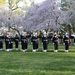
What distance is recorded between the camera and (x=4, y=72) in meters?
12.1

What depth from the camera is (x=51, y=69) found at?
12.9 m

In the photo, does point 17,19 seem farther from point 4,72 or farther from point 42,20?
point 4,72

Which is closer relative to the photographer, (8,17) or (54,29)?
(54,29)

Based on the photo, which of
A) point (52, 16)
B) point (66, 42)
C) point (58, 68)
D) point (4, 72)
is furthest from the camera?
point (52, 16)

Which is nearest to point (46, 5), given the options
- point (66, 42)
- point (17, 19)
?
point (17, 19)

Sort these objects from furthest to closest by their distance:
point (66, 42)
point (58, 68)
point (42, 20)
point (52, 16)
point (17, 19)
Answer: point (17, 19)
point (42, 20)
point (52, 16)
point (66, 42)
point (58, 68)

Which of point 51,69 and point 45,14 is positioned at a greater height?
point 45,14

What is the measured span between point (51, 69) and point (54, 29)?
28.8 meters

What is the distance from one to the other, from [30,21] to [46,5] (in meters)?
6.60

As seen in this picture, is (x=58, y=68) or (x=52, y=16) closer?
(x=58, y=68)

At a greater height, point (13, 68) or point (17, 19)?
point (17, 19)

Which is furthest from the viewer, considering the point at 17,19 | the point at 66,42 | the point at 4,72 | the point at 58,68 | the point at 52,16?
the point at 17,19

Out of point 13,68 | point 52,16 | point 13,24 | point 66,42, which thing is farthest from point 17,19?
point 13,68

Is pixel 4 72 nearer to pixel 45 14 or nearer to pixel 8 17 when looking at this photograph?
pixel 45 14
